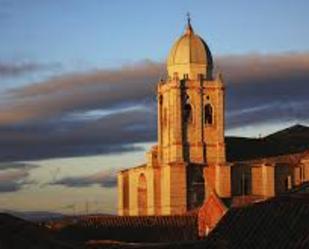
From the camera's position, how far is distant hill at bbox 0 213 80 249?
11328 millimetres

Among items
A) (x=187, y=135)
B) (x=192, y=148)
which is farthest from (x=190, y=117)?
(x=192, y=148)

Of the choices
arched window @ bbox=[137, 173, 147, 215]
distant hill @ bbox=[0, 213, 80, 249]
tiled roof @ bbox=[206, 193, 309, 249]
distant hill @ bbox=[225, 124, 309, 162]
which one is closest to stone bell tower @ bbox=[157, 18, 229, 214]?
arched window @ bbox=[137, 173, 147, 215]

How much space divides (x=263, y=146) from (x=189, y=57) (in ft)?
41.1

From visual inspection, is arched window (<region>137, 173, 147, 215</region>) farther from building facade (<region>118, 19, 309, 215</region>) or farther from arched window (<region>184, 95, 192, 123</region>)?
arched window (<region>184, 95, 192, 123</region>)

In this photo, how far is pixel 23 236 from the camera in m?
11.4

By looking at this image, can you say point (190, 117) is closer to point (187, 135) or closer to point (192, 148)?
point (187, 135)

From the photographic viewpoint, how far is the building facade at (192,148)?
8181cm

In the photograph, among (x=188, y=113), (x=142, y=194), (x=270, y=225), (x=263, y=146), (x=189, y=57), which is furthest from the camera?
(x=263, y=146)

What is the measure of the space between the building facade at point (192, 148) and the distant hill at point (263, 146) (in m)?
4.11

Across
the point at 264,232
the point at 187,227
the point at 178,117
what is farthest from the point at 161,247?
the point at 178,117

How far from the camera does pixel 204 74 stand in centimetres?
8469

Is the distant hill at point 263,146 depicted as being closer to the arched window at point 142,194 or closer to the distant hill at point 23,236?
the arched window at point 142,194

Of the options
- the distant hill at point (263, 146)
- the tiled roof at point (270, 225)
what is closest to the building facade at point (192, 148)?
the distant hill at point (263, 146)

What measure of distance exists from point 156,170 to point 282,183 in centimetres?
1005
